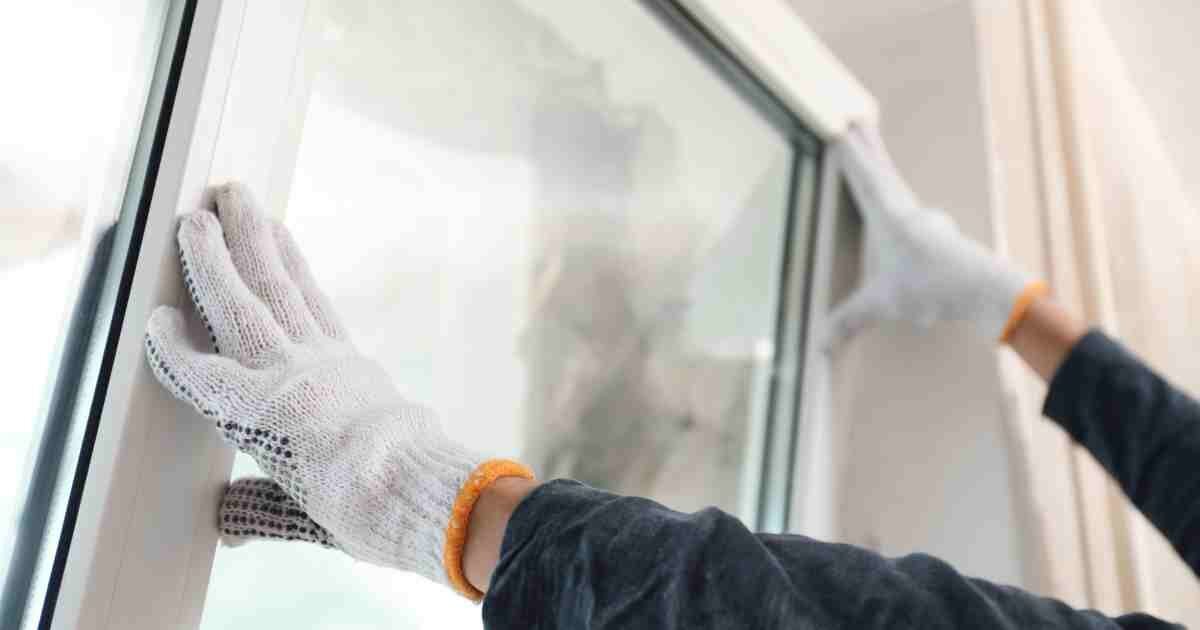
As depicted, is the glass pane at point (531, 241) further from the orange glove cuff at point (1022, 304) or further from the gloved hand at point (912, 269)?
the orange glove cuff at point (1022, 304)

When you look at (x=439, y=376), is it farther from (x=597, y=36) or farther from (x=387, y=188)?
(x=597, y=36)

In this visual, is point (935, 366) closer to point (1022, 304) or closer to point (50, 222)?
point (1022, 304)

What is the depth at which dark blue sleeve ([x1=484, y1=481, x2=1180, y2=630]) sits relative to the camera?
0.43 meters

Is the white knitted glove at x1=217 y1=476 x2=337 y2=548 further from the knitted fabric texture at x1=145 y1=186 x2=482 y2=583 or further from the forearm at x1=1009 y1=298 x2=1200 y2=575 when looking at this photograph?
the forearm at x1=1009 y1=298 x2=1200 y2=575

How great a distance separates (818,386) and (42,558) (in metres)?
0.83

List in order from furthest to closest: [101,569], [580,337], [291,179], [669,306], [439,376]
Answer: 1. [669,306]
2. [580,337]
3. [439,376]
4. [291,179]
5. [101,569]

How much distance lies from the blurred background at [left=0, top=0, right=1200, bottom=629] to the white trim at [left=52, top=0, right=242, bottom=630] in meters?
0.02

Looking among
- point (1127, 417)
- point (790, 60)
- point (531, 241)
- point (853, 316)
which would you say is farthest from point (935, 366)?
point (531, 241)

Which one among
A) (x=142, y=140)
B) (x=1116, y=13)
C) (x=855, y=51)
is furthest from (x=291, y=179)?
(x=1116, y=13)

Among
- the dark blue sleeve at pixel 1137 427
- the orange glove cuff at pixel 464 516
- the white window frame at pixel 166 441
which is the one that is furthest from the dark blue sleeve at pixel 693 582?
the dark blue sleeve at pixel 1137 427

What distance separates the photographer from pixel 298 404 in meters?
0.46

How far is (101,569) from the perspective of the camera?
0.45m

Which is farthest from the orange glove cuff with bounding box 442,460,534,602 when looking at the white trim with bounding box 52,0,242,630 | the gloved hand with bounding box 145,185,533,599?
the white trim with bounding box 52,0,242,630

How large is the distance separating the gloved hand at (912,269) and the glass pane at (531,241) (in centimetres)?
10
